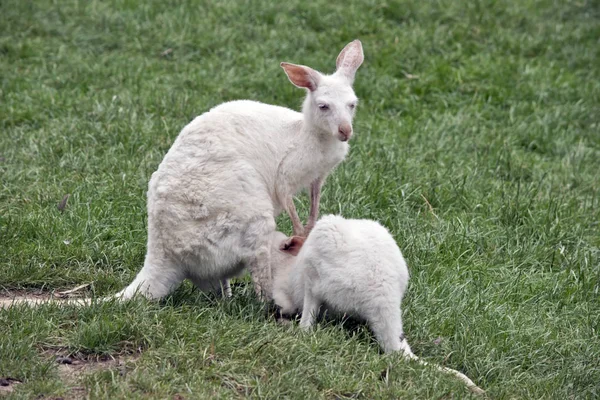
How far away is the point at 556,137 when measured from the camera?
9.15 meters

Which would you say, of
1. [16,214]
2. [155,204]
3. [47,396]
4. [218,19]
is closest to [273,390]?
[47,396]

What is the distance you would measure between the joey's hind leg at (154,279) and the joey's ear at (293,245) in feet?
2.13

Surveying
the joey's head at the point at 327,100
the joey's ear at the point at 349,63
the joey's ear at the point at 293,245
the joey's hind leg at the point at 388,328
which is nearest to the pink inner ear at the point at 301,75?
the joey's head at the point at 327,100

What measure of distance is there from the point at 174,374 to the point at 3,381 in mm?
799

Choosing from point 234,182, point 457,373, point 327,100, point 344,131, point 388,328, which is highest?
point 327,100

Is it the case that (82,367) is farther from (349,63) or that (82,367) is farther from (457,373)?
(349,63)

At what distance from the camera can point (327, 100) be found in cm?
541

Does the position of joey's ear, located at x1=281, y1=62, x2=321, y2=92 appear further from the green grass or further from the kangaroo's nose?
the green grass

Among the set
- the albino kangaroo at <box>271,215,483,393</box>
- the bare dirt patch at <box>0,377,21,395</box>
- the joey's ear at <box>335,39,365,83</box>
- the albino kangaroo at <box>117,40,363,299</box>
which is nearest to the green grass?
the bare dirt patch at <box>0,377,21,395</box>

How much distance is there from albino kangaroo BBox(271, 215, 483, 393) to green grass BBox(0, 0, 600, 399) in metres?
0.15

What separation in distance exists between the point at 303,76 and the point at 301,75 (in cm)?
1

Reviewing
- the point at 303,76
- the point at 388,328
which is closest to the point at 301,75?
the point at 303,76

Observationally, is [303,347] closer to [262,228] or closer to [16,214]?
[262,228]

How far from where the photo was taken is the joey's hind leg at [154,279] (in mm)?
5090
